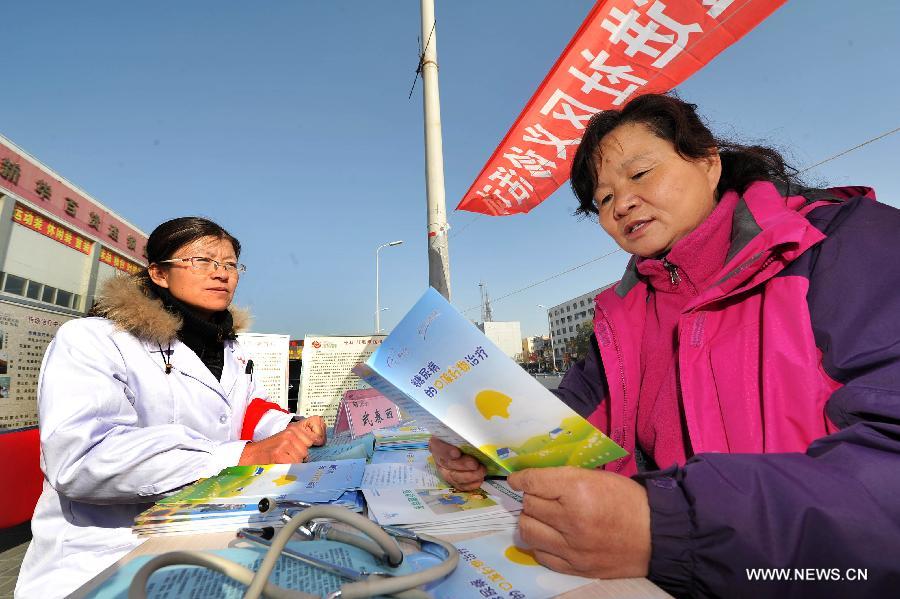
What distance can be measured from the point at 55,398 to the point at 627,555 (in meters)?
1.63

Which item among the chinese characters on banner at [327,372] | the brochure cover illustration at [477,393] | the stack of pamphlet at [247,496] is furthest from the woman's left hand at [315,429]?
the chinese characters on banner at [327,372]

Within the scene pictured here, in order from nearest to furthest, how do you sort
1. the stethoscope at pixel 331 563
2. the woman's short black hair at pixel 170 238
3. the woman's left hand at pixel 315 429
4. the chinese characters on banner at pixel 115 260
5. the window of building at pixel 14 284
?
the stethoscope at pixel 331 563, the woman's left hand at pixel 315 429, the woman's short black hair at pixel 170 238, the window of building at pixel 14 284, the chinese characters on banner at pixel 115 260

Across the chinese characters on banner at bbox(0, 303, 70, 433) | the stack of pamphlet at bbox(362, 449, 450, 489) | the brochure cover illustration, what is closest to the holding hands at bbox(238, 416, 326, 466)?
the stack of pamphlet at bbox(362, 449, 450, 489)

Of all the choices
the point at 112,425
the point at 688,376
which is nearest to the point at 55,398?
the point at 112,425

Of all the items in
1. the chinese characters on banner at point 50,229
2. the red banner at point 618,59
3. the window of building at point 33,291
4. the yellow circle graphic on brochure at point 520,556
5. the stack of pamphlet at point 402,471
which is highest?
the chinese characters on banner at point 50,229

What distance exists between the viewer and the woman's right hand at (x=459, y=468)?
3.51ft

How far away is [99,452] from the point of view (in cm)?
112

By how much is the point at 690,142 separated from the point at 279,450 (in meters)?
1.82

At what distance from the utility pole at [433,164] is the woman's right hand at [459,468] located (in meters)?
2.41

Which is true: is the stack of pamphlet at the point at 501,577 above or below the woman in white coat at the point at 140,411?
below

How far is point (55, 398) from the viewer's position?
47.4 inches

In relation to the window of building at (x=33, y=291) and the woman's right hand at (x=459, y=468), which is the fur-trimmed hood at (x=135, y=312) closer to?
the woman's right hand at (x=459, y=468)

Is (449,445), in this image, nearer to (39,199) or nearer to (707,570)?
(707,570)

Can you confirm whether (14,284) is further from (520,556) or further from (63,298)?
(520,556)
